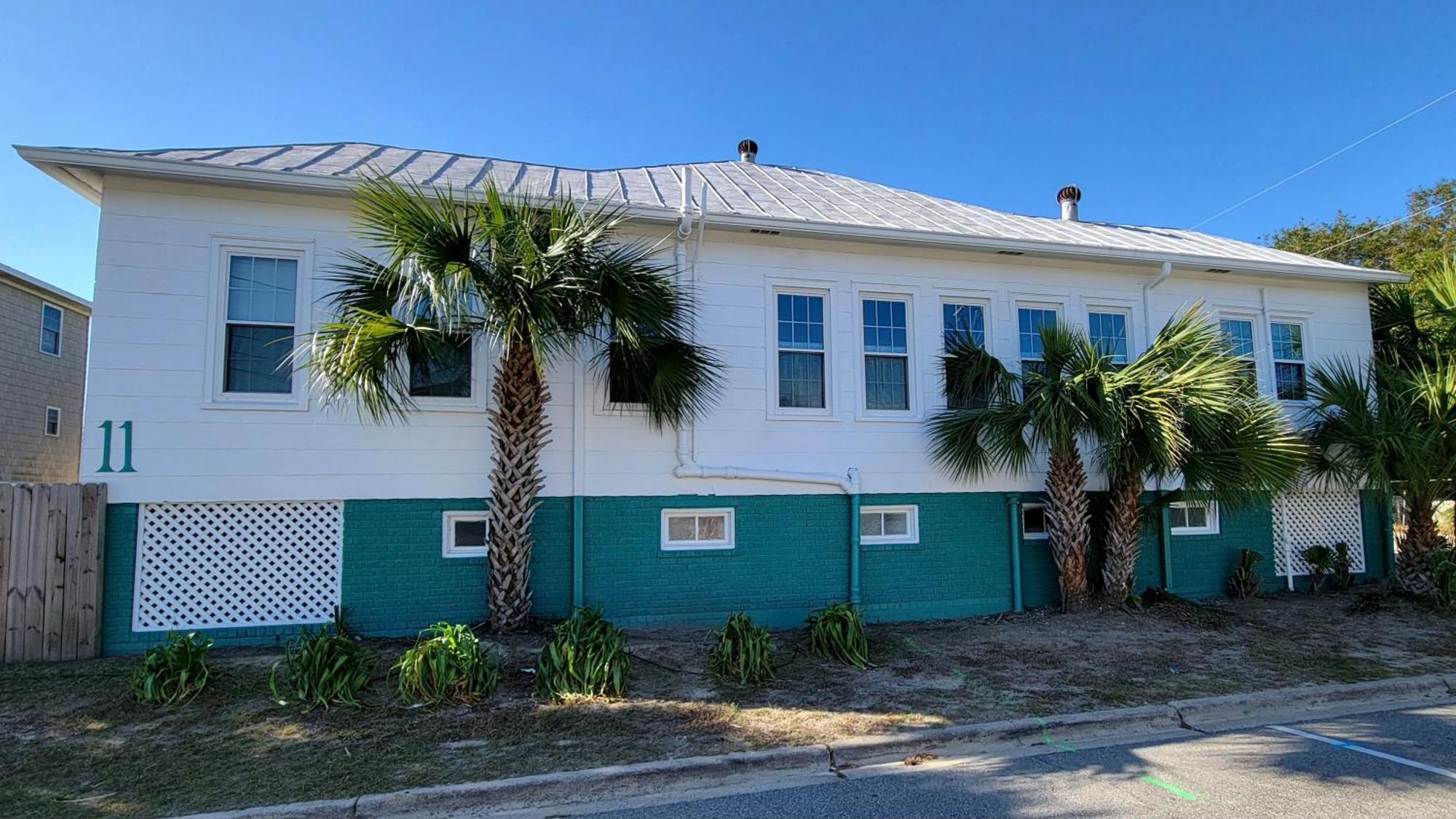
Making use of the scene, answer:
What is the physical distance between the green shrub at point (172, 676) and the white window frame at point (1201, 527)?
1126cm

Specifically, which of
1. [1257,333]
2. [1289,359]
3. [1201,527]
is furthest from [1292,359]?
[1201,527]

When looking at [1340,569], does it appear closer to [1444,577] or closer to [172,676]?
[1444,577]

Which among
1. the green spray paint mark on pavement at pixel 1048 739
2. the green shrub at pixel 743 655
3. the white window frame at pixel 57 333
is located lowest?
the green spray paint mark on pavement at pixel 1048 739

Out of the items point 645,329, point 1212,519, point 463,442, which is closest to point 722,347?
point 645,329

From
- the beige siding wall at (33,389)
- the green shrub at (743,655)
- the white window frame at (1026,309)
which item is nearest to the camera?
the green shrub at (743,655)

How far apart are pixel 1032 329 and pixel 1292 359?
4.50 m

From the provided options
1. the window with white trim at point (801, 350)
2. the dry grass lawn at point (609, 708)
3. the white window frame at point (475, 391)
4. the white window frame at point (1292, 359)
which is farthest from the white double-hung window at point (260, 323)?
the white window frame at point (1292, 359)

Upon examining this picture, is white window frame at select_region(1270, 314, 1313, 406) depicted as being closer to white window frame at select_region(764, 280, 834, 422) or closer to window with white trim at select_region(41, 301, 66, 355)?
white window frame at select_region(764, 280, 834, 422)

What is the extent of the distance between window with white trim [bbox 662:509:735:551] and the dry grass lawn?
1.07 metres

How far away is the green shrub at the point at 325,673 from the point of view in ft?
19.5

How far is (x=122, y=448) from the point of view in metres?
7.71

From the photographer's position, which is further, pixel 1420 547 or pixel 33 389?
pixel 33 389

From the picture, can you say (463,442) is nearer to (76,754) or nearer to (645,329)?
(645,329)

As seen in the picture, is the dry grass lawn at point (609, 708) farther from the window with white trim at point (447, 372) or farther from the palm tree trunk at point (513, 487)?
the window with white trim at point (447, 372)
